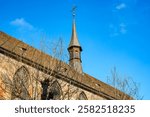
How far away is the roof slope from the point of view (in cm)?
1775

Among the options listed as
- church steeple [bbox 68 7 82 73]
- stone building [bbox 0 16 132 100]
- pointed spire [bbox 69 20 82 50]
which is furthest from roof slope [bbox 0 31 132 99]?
pointed spire [bbox 69 20 82 50]

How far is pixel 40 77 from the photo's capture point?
61.8 feet

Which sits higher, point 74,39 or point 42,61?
point 74,39

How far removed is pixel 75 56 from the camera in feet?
124

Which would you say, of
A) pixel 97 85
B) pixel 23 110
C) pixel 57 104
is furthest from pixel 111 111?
pixel 97 85

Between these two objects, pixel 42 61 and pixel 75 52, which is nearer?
pixel 42 61

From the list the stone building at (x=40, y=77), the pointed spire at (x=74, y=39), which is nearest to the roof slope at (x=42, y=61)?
the stone building at (x=40, y=77)

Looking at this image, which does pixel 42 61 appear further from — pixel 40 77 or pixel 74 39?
pixel 74 39

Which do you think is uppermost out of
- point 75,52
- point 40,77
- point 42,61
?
point 75,52

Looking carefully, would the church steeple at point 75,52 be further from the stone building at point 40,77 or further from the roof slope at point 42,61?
the roof slope at point 42,61

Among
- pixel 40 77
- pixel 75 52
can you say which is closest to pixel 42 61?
pixel 40 77

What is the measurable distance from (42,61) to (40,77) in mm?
915

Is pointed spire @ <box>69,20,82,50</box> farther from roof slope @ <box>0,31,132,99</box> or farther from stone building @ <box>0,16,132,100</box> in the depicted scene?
roof slope @ <box>0,31,132,99</box>

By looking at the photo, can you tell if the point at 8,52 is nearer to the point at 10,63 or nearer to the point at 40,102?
the point at 10,63
